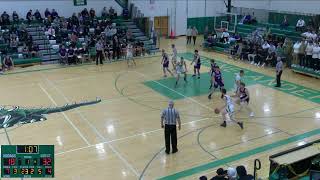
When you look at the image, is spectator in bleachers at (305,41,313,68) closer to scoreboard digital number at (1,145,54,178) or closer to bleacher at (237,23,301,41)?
bleacher at (237,23,301,41)

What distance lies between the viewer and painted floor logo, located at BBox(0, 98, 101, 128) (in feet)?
50.9

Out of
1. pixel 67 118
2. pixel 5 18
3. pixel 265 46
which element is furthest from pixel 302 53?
pixel 5 18

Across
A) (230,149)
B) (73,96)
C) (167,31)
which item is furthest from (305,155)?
(167,31)

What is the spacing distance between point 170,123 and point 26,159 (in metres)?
5.06

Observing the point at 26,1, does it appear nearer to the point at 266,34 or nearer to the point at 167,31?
the point at 167,31

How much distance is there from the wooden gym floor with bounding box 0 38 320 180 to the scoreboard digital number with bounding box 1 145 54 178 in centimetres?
302

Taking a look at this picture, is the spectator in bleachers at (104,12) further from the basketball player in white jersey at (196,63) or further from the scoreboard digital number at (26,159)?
the scoreboard digital number at (26,159)

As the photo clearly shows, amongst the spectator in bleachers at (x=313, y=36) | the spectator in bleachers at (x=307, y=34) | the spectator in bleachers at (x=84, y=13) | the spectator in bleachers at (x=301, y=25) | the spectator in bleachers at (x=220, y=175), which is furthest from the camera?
the spectator in bleachers at (x=84, y=13)

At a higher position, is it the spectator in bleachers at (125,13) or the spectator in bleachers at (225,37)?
the spectator in bleachers at (125,13)

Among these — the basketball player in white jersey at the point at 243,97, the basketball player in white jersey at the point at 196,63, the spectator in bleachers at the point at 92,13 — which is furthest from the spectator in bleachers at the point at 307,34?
the spectator in bleachers at the point at 92,13

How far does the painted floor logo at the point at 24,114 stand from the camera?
15.5 meters

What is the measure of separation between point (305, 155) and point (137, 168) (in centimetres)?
→ 469

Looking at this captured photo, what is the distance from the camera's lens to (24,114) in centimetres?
1623

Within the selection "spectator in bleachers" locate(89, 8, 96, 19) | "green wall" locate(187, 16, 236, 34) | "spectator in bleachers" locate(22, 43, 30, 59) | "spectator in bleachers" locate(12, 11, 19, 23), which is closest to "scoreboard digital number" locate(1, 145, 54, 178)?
"spectator in bleachers" locate(22, 43, 30, 59)
